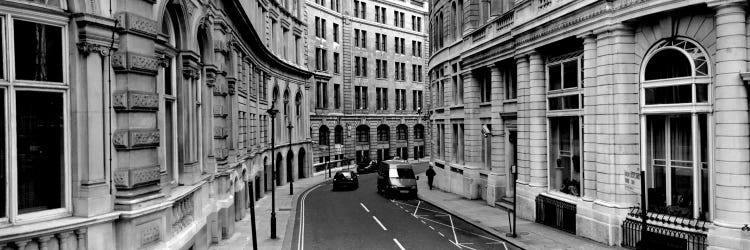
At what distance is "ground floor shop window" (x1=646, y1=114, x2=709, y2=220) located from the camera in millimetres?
13766

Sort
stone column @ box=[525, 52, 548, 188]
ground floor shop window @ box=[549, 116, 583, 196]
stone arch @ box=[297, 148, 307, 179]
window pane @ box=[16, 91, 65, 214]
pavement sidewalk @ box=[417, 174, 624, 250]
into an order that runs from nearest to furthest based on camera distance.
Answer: window pane @ box=[16, 91, 65, 214] → pavement sidewalk @ box=[417, 174, 624, 250] → ground floor shop window @ box=[549, 116, 583, 196] → stone column @ box=[525, 52, 548, 188] → stone arch @ box=[297, 148, 307, 179]

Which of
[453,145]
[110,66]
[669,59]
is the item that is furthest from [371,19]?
[110,66]

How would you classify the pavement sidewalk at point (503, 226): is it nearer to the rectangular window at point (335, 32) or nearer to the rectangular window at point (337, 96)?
the rectangular window at point (337, 96)

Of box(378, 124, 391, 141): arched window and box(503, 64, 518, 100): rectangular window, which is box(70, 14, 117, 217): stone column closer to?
box(503, 64, 518, 100): rectangular window

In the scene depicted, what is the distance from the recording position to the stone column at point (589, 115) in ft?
54.9

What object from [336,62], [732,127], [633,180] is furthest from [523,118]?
[336,62]

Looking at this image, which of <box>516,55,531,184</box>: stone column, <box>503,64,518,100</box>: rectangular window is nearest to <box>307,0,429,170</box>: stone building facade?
Answer: <box>503,64,518,100</box>: rectangular window

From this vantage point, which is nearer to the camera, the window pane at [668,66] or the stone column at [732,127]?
the stone column at [732,127]

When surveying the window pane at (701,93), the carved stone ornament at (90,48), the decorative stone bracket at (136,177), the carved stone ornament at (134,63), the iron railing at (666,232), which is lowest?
the iron railing at (666,232)

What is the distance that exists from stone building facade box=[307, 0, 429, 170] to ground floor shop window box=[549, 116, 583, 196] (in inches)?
1235

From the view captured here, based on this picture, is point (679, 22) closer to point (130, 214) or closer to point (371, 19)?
point (130, 214)

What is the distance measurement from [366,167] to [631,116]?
3966 centimetres

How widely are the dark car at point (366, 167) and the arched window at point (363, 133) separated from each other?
575 cm

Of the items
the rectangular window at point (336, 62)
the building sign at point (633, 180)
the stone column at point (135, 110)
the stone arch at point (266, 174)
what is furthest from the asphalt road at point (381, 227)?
the rectangular window at point (336, 62)
